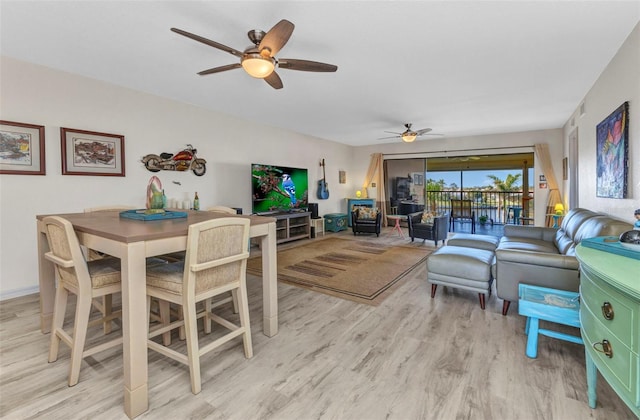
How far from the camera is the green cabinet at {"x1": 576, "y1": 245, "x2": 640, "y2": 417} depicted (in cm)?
96

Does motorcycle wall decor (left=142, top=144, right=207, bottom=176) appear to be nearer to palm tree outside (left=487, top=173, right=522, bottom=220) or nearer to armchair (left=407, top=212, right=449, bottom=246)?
armchair (left=407, top=212, right=449, bottom=246)

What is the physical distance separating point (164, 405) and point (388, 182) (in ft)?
25.8

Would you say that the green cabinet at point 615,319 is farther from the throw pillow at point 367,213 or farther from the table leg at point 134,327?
the throw pillow at point 367,213

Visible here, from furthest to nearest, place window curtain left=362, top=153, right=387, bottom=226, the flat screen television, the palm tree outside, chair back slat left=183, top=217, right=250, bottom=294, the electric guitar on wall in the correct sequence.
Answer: window curtain left=362, top=153, right=387, bottom=226, the palm tree outside, the electric guitar on wall, the flat screen television, chair back slat left=183, top=217, right=250, bottom=294

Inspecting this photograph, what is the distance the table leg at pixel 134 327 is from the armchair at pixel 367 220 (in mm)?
5434

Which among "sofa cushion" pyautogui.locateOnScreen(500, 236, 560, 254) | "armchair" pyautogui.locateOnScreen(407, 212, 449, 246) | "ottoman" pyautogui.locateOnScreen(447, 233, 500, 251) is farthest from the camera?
"armchair" pyautogui.locateOnScreen(407, 212, 449, 246)

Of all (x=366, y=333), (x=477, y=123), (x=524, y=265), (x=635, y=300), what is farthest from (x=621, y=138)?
(x=477, y=123)

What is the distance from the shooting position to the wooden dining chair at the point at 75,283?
5.16 feet

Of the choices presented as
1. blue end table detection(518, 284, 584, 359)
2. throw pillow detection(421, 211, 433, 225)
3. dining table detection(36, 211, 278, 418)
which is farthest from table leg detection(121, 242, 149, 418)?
throw pillow detection(421, 211, 433, 225)

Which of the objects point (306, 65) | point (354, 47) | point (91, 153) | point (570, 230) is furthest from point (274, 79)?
point (570, 230)

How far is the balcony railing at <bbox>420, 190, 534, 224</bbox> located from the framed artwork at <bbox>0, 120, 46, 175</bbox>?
7.96 metres

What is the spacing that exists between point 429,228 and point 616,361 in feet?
14.9

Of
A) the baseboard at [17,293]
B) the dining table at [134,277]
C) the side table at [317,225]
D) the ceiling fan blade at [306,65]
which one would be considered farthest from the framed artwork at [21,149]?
the side table at [317,225]

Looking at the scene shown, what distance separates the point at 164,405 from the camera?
1.48 m
